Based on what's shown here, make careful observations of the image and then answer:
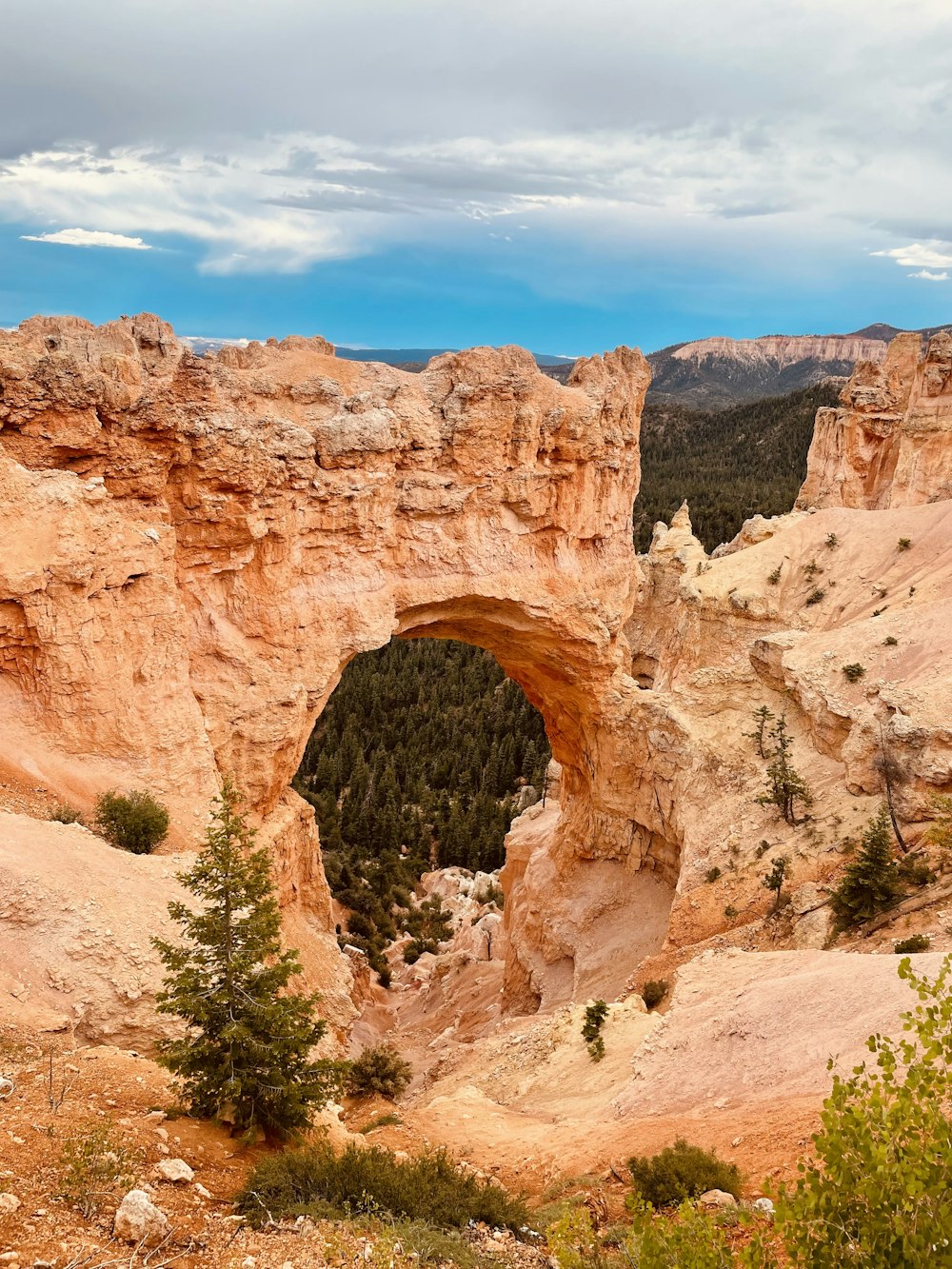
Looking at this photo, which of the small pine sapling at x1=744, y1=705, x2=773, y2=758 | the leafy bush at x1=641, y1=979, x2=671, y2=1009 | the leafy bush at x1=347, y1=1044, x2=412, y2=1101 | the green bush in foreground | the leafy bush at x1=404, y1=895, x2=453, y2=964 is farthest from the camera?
the leafy bush at x1=404, y1=895, x2=453, y2=964

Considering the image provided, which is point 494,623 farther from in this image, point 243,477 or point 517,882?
point 517,882

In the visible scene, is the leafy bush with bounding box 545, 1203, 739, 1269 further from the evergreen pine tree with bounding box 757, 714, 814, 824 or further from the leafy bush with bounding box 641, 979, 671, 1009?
the evergreen pine tree with bounding box 757, 714, 814, 824

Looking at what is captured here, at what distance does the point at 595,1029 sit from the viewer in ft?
57.8

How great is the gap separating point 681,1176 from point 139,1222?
6208 mm

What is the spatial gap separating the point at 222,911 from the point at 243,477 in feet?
42.2

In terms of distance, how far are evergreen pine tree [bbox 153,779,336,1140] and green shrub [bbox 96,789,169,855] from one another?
21.8 feet

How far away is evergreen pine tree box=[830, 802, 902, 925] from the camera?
16.5 metres

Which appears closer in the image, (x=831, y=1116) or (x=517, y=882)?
(x=831, y=1116)

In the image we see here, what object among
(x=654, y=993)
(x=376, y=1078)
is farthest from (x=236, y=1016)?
(x=654, y=993)

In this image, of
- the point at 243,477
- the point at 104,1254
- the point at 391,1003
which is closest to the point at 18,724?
the point at 243,477

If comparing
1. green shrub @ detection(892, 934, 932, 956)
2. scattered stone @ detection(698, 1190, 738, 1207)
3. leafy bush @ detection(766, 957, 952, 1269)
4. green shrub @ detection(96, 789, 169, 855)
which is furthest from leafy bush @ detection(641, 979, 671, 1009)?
leafy bush @ detection(766, 957, 952, 1269)

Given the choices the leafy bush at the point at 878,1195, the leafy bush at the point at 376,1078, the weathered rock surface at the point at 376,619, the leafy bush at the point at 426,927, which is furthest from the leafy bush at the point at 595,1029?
the leafy bush at the point at 426,927

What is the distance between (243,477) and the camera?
2055 cm

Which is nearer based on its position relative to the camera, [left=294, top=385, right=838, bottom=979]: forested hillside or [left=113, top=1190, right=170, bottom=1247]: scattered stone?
[left=113, top=1190, right=170, bottom=1247]: scattered stone
